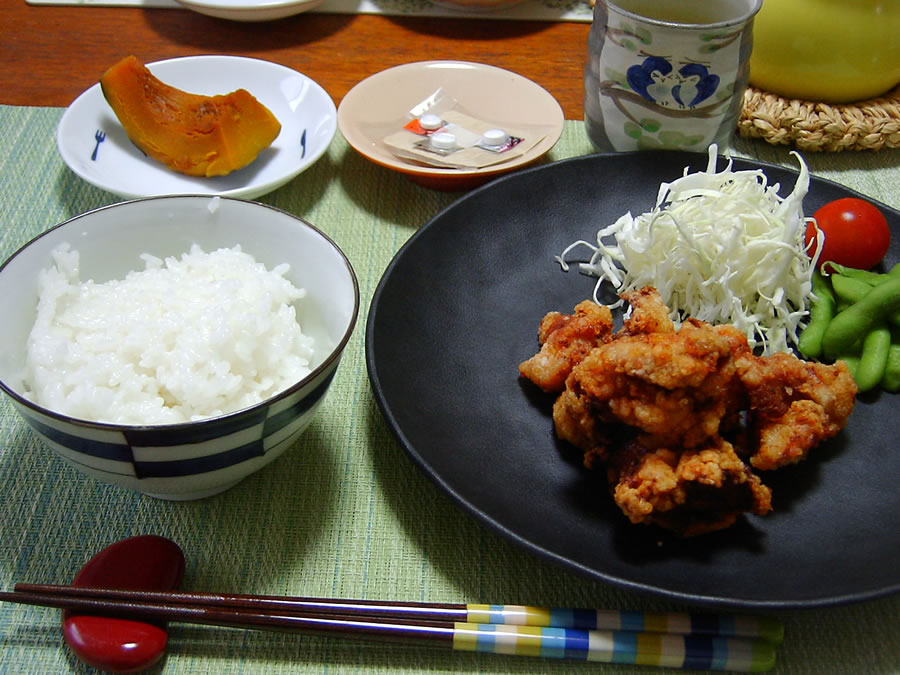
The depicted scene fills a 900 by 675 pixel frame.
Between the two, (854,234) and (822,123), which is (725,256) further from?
(822,123)

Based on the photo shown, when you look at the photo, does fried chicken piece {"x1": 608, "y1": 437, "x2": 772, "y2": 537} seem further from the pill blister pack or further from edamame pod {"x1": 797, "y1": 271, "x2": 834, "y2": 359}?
the pill blister pack

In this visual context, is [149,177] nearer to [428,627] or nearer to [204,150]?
[204,150]

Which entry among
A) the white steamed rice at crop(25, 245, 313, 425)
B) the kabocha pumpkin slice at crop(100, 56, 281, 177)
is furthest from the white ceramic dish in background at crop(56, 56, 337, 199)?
the white steamed rice at crop(25, 245, 313, 425)

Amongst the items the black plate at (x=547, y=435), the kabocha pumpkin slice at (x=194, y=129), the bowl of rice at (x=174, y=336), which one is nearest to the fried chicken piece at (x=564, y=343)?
the black plate at (x=547, y=435)

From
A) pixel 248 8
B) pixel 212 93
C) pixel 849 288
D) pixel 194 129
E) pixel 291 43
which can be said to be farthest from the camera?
pixel 291 43

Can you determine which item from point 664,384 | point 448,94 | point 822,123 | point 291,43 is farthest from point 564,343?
point 291,43

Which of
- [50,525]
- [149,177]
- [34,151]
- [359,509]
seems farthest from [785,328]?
[34,151]
